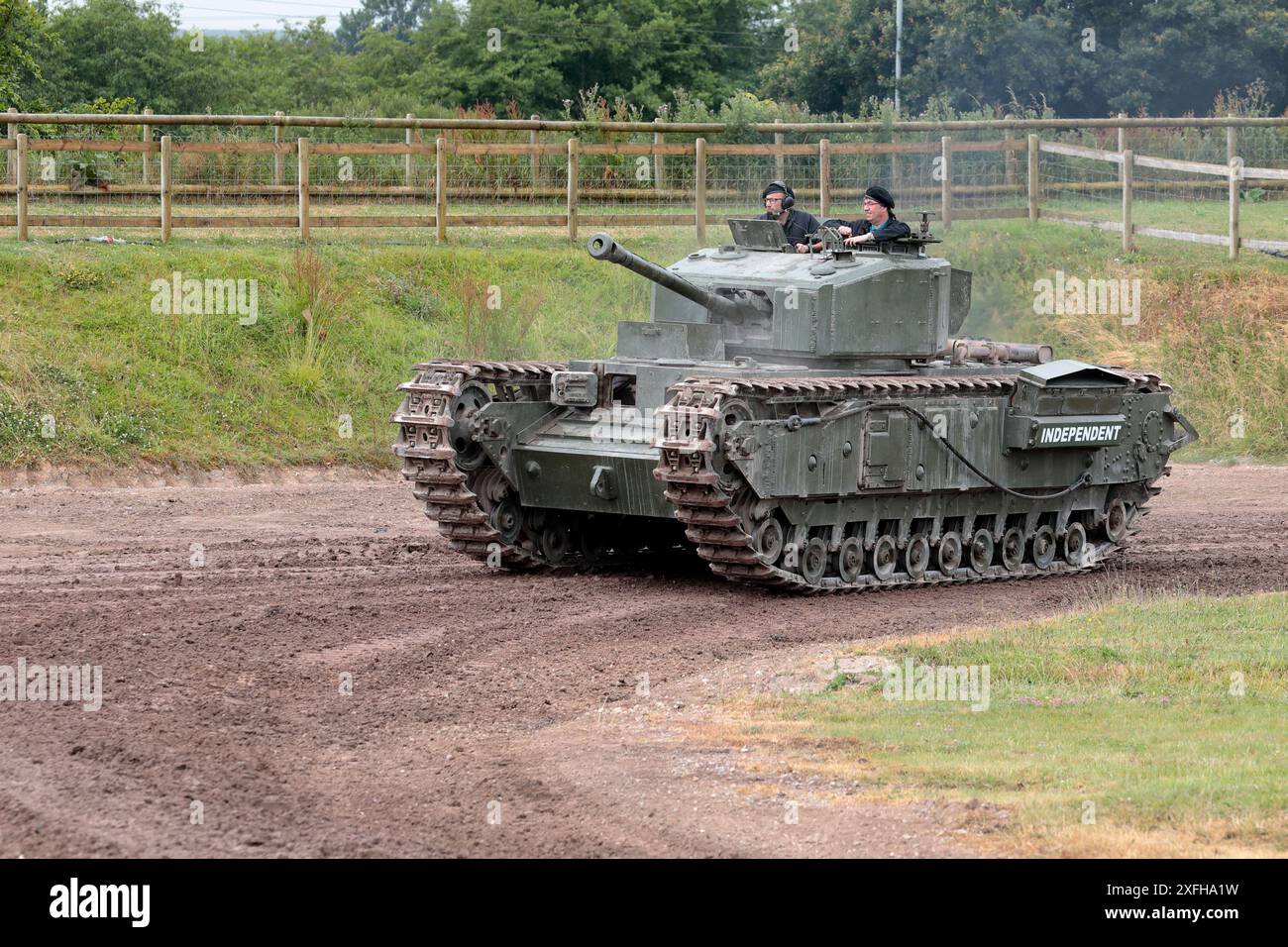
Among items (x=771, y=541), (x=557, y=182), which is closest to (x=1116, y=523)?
(x=771, y=541)

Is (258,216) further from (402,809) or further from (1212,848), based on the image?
(1212,848)

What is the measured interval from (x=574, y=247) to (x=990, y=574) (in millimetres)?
12682

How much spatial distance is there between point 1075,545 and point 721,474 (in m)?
4.98

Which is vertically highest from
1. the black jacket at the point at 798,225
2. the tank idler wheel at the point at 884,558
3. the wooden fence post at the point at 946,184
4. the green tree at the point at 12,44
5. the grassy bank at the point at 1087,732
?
the green tree at the point at 12,44

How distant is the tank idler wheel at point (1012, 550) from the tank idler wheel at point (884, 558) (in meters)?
1.47

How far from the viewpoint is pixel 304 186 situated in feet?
83.6

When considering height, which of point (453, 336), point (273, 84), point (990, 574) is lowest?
point (990, 574)

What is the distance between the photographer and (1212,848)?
7.61m

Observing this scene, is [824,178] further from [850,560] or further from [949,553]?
[850,560]

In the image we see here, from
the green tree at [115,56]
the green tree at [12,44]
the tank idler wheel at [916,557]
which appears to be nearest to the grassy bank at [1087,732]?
the tank idler wheel at [916,557]

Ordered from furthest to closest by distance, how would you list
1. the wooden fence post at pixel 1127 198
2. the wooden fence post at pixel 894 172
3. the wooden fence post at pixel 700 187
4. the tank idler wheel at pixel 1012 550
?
1. the wooden fence post at pixel 894 172
2. the wooden fence post at pixel 1127 198
3. the wooden fence post at pixel 700 187
4. the tank idler wheel at pixel 1012 550

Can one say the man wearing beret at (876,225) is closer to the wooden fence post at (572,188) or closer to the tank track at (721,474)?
the tank track at (721,474)

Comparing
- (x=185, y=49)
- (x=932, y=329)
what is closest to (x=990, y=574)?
(x=932, y=329)

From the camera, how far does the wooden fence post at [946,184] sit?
1162 inches
